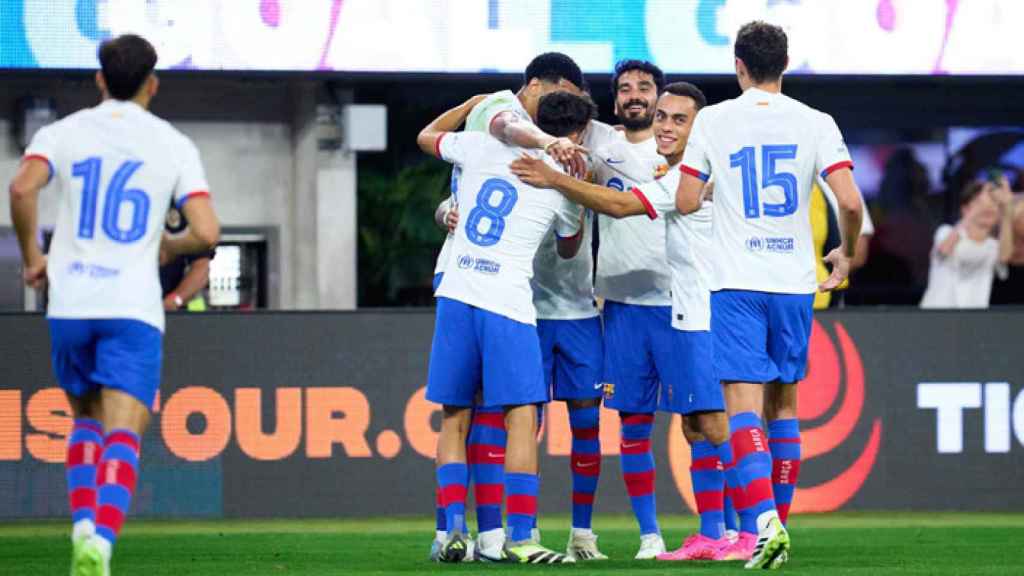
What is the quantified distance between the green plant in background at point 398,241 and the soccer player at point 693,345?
8010 mm

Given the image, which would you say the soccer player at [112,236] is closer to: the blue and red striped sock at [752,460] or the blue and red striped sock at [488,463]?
the blue and red striped sock at [488,463]

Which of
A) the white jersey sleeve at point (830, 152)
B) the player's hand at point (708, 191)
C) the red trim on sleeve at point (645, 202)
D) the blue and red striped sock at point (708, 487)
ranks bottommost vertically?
the blue and red striped sock at point (708, 487)

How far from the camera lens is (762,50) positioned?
7855mm


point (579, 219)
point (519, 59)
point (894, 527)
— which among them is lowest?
point (894, 527)

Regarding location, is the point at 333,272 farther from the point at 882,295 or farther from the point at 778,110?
the point at 778,110

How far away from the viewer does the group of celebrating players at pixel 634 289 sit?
785 cm

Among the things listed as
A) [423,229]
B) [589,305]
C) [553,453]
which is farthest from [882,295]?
[589,305]

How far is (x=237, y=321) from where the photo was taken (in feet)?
40.4

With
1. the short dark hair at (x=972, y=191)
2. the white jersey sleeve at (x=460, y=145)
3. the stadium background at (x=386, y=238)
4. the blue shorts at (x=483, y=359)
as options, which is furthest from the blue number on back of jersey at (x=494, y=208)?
the short dark hair at (x=972, y=191)

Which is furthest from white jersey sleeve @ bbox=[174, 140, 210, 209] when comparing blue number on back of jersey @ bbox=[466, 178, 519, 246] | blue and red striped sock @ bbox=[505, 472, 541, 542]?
blue and red striped sock @ bbox=[505, 472, 541, 542]

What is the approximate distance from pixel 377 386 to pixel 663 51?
4.19 m

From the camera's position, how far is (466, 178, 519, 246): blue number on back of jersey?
8.12 meters

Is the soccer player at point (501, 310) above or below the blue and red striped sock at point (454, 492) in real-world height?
above

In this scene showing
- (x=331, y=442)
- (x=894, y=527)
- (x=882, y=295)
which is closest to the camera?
(x=894, y=527)
